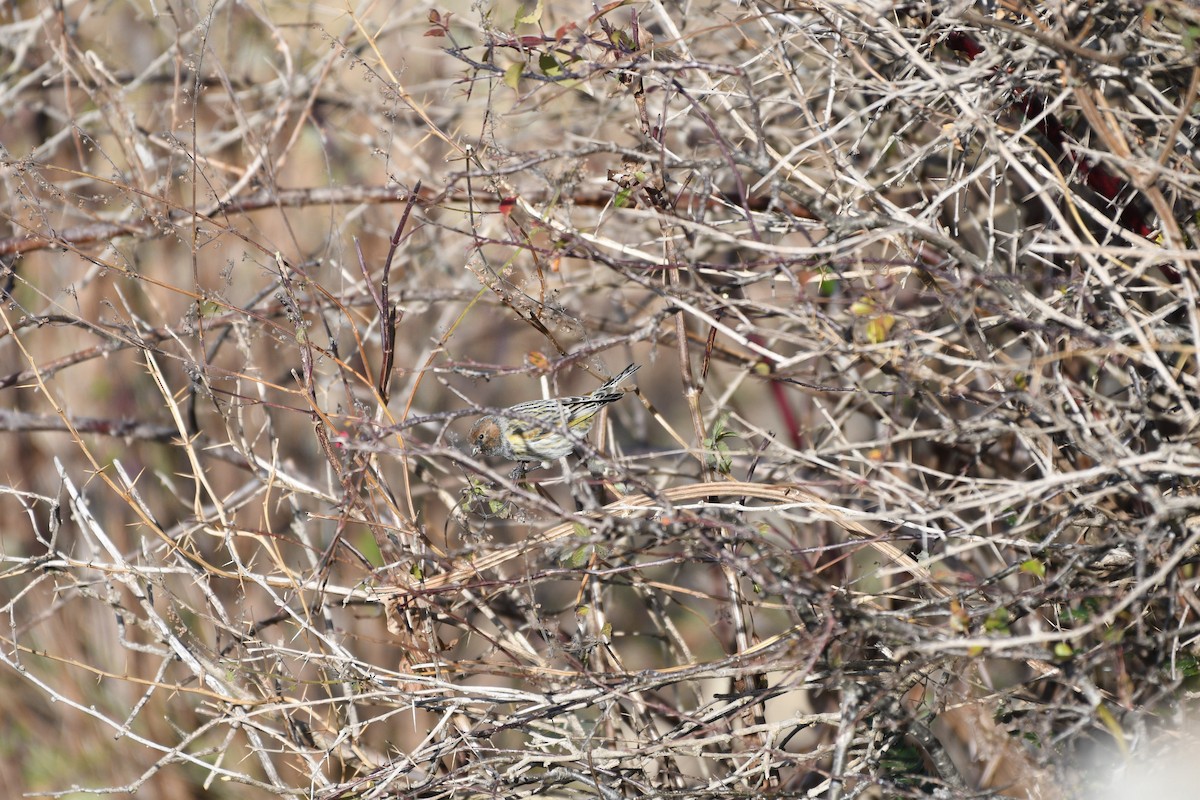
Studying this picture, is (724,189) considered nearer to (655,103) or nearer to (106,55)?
(655,103)

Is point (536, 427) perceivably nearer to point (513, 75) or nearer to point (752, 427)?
point (752, 427)

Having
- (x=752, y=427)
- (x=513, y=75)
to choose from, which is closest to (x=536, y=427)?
(x=752, y=427)

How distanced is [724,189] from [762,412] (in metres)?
1.61

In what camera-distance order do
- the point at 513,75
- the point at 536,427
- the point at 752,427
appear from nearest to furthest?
the point at 513,75, the point at 752,427, the point at 536,427

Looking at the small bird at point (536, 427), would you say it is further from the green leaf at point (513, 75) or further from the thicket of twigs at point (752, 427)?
the green leaf at point (513, 75)

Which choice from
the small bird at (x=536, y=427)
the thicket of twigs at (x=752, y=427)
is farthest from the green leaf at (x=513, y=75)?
the small bird at (x=536, y=427)

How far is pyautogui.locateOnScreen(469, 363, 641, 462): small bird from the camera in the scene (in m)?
2.25

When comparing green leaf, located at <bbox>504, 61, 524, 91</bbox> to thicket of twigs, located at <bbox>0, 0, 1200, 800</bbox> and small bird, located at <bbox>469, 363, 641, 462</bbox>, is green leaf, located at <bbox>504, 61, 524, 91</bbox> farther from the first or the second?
small bird, located at <bbox>469, 363, 641, 462</bbox>

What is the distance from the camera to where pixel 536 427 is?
2.23m

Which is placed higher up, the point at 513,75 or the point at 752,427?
the point at 513,75

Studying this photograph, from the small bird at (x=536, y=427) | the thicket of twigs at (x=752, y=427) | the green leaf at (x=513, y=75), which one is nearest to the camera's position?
the thicket of twigs at (x=752, y=427)

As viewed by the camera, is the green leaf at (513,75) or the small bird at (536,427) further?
the small bird at (536,427)

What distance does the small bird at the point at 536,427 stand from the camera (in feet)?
7.37

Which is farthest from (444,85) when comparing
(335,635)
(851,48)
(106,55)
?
(335,635)
